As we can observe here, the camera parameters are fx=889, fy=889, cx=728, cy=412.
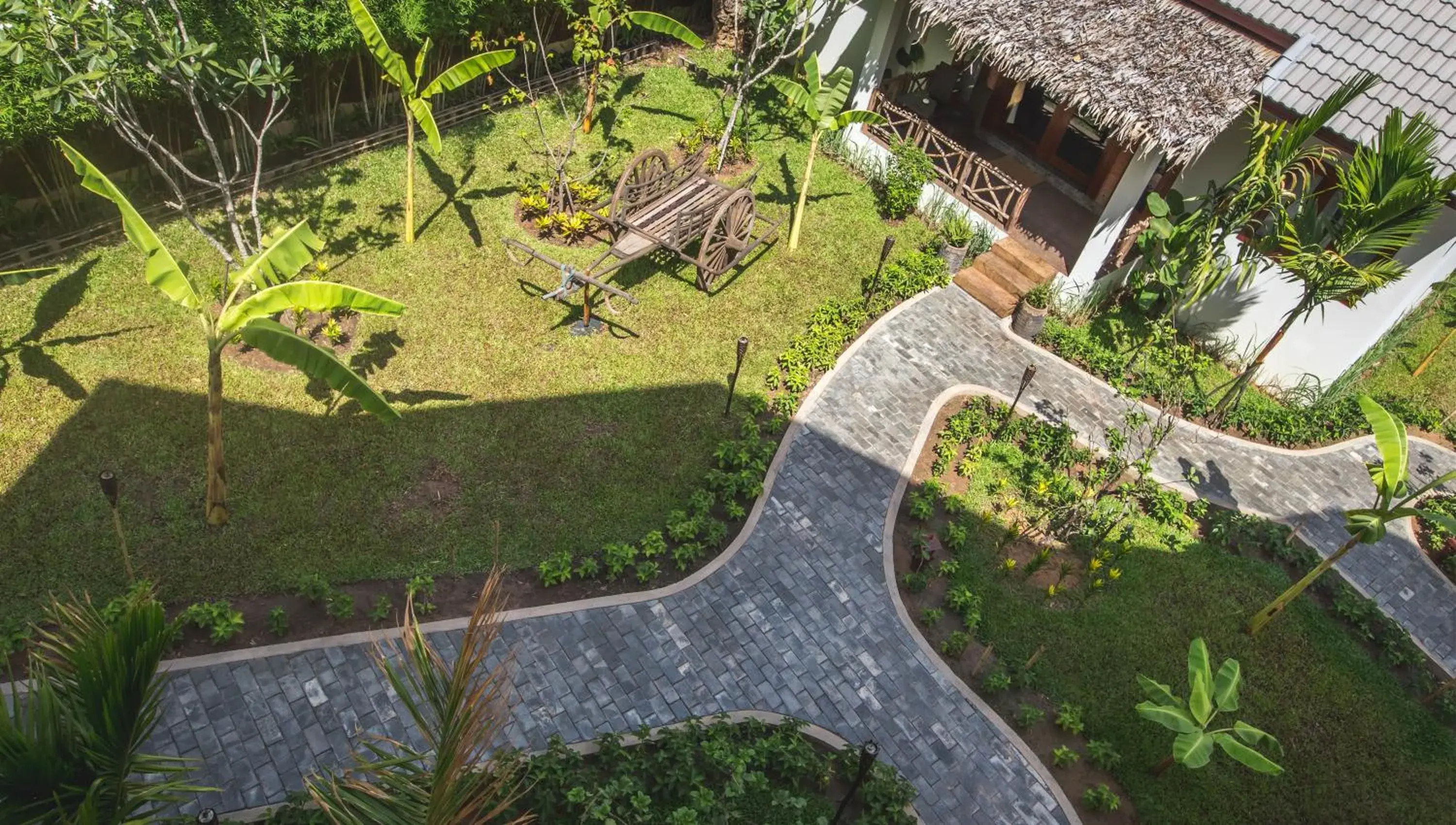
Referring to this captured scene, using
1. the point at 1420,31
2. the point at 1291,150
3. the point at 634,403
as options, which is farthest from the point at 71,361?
the point at 1420,31

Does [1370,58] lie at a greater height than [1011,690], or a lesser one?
greater

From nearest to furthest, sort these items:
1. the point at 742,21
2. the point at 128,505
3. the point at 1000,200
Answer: the point at 128,505, the point at 1000,200, the point at 742,21

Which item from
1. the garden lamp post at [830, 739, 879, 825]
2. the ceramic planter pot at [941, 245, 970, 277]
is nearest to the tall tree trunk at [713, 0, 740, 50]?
the ceramic planter pot at [941, 245, 970, 277]

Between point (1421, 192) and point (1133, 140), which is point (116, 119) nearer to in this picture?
point (1133, 140)

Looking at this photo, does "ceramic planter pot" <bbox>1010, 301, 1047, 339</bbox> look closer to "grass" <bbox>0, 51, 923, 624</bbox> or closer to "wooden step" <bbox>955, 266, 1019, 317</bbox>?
"wooden step" <bbox>955, 266, 1019, 317</bbox>

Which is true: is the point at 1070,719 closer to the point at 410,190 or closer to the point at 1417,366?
the point at 410,190

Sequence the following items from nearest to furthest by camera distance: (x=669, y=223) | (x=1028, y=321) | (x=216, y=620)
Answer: (x=216, y=620) → (x=669, y=223) → (x=1028, y=321)

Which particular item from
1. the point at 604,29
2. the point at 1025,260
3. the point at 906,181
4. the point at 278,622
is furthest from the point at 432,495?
the point at 1025,260
